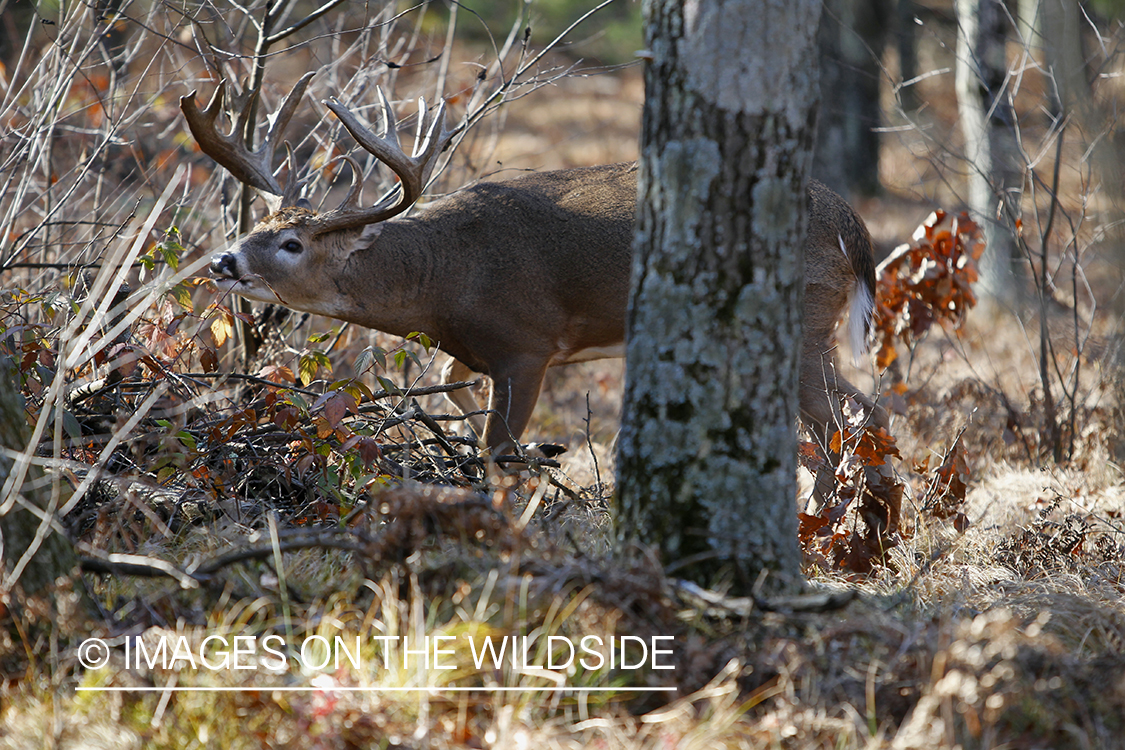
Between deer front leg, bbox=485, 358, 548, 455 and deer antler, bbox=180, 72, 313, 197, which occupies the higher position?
deer antler, bbox=180, 72, 313, 197

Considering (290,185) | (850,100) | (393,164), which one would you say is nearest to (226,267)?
(290,185)

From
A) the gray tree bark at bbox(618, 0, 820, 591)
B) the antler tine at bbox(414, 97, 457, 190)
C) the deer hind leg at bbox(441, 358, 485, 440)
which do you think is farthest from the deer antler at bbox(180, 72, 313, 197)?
the gray tree bark at bbox(618, 0, 820, 591)

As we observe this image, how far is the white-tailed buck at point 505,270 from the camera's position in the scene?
5.46 meters

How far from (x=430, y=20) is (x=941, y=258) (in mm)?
7692

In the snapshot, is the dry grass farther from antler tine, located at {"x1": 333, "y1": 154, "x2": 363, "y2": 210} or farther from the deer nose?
antler tine, located at {"x1": 333, "y1": 154, "x2": 363, "y2": 210}

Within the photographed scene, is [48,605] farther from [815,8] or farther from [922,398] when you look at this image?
[922,398]

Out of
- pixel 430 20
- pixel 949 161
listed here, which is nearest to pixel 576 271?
pixel 430 20

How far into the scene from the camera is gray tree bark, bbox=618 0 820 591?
2.78 metres

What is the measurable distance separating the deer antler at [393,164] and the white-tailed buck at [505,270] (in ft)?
0.05

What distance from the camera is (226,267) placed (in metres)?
5.16

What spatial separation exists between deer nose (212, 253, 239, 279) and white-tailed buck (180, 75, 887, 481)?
0.23m

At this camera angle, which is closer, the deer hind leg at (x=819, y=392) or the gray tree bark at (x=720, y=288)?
the gray tree bark at (x=720, y=288)

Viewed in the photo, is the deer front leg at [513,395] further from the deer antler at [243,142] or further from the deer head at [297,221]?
the deer antler at [243,142]

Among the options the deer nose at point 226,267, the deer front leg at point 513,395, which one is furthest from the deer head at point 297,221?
the deer front leg at point 513,395
